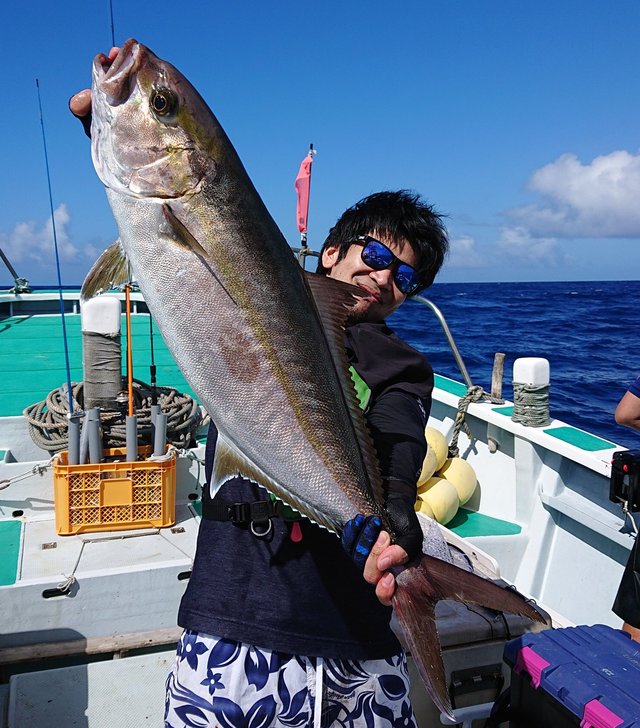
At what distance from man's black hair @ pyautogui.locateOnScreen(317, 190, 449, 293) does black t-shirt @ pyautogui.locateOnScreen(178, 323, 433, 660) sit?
0.40 meters

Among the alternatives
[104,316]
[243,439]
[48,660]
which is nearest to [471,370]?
[104,316]

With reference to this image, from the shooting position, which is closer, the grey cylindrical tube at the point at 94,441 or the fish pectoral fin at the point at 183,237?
the fish pectoral fin at the point at 183,237

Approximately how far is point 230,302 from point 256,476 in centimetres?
48

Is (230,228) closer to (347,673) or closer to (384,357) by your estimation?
(384,357)

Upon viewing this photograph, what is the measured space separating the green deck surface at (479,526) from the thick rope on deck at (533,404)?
834 mm

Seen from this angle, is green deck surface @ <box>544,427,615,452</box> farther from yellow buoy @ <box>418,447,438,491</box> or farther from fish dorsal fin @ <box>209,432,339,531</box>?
fish dorsal fin @ <box>209,432,339,531</box>

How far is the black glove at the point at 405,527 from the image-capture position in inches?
64.0

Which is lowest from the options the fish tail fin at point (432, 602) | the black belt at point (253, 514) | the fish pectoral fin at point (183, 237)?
the fish tail fin at point (432, 602)

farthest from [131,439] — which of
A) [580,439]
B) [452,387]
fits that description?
[452,387]

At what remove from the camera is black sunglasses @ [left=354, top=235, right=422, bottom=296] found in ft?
6.62

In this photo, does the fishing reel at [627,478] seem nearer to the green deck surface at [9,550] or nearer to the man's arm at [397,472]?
the man's arm at [397,472]

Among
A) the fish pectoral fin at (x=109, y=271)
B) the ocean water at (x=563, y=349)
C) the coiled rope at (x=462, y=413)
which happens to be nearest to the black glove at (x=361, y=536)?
the fish pectoral fin at (x=109, y=271)

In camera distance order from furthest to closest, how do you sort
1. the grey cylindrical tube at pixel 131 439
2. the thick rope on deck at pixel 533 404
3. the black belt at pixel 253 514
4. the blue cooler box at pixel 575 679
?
the thick rope on deck at pixel 533 404, the grey cylindrical tube at pixel 131 439, the blue cooler box at pixel 575 679, the black belt at pixel 253 514

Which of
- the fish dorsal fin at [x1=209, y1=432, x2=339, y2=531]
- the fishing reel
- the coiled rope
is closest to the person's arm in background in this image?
the fishing reel
